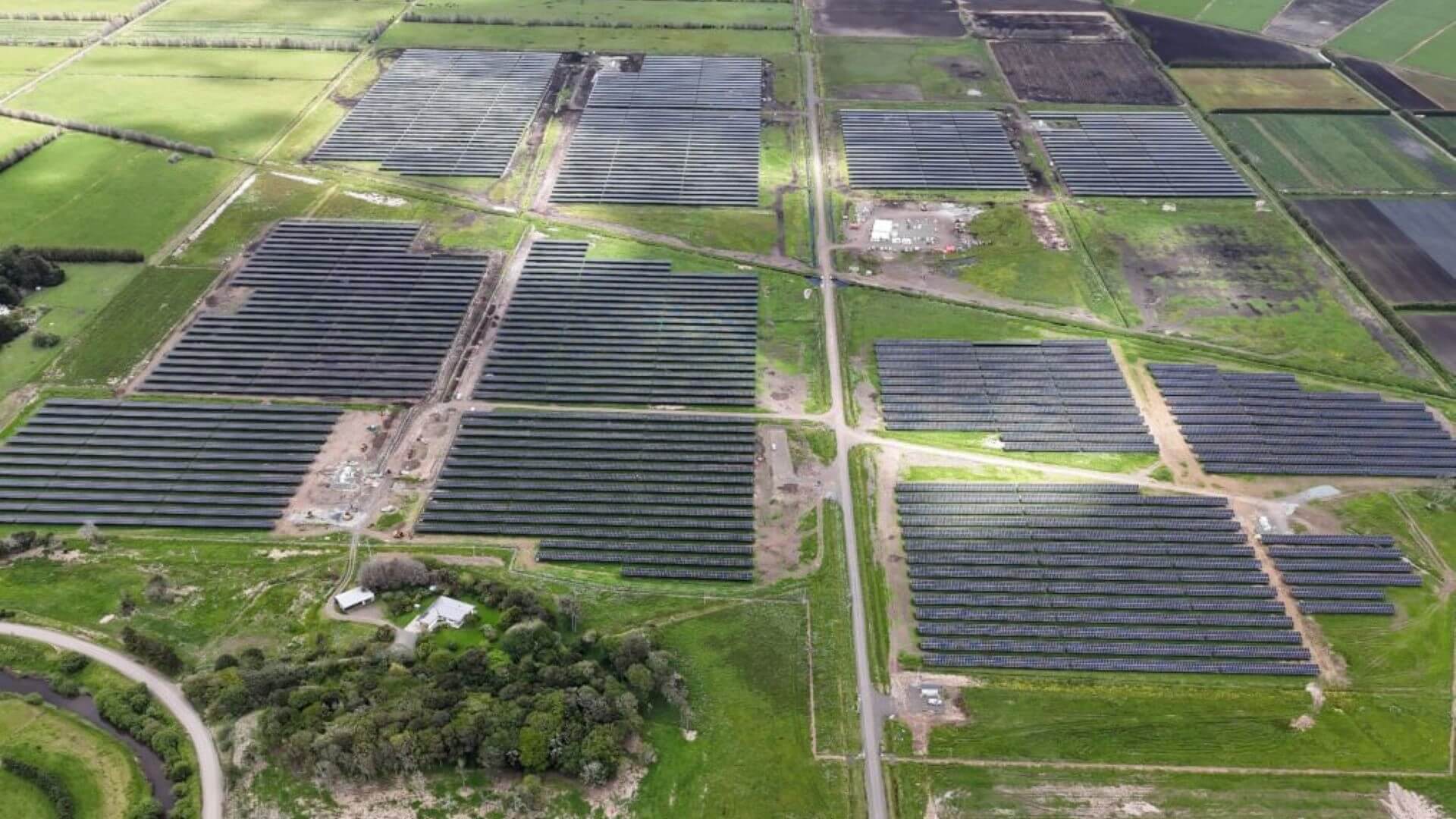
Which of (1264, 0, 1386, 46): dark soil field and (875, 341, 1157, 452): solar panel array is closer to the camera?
(875, 341, 1157, 452): solar panel array

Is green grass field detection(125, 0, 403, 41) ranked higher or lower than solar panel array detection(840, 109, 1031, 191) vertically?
higher

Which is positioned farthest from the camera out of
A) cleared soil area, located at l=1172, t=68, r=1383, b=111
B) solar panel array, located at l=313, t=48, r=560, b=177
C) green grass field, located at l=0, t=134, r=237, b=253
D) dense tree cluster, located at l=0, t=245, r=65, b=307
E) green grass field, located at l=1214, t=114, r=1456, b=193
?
cleared soil area, located at l=1172, t=68, r=1383, b=111

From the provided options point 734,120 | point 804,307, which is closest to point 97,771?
point 804,307

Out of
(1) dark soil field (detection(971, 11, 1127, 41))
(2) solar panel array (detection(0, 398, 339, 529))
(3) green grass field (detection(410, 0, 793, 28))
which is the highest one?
(3) green grass field (detection(410, 0, 793, 28))

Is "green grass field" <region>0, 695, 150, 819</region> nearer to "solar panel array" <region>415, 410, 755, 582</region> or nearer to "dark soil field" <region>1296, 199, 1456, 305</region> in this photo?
"solar panel array" <region>415, 410, 755, 582</region>

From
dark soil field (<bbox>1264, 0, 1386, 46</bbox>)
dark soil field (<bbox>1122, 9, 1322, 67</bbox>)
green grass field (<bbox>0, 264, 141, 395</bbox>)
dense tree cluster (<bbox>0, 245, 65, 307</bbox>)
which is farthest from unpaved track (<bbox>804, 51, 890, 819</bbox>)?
dark soil field (<bbox>1264, 0, 1386, 46</bbox>)

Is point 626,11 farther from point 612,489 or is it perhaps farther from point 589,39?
point 612,489

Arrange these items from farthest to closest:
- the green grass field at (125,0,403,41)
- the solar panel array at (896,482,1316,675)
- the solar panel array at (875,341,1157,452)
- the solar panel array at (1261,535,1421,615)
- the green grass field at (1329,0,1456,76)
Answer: the green grass field at (125,0,403,41), the green grass field at (1329,0,1456,76), the solar panel array at (875,341,1157,452), the solar panel array at (1261,535,1421,615), the solar panel array at (896,482,1316,675)
